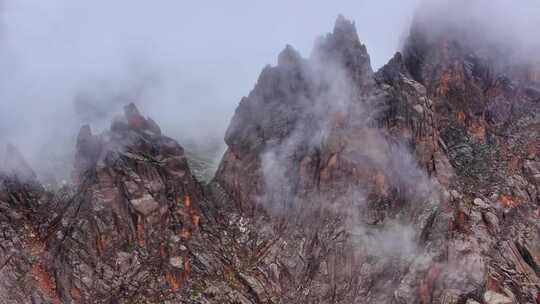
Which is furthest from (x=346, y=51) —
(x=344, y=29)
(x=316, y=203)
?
(x=316, y=203)

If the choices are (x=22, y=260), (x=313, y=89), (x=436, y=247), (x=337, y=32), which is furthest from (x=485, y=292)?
(x=22, y=260)

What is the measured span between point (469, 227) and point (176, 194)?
73.7 m

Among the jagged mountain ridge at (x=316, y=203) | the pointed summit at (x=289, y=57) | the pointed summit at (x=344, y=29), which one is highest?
the pointed summit at (x=344, y=29)

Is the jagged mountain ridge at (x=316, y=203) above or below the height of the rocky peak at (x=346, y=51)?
below

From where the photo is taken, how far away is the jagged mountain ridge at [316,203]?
5891 inches

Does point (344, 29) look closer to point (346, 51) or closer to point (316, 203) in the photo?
point (346, 51)

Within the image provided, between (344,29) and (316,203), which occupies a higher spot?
(344,29)

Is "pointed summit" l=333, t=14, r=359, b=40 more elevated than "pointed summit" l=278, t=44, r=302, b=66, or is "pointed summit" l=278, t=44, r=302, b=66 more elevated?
"pointed summit" l=333, t=14, r=359, b=40

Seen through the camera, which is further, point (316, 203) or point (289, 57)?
point (289, 57)

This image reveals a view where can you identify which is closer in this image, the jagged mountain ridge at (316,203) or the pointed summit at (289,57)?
the jagged mountain ridge at (316,203)

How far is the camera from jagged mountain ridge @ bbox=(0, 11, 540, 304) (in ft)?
491

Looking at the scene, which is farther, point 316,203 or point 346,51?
point 346,51

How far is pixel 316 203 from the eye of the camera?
169625 millimetres

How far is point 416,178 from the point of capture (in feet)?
544
